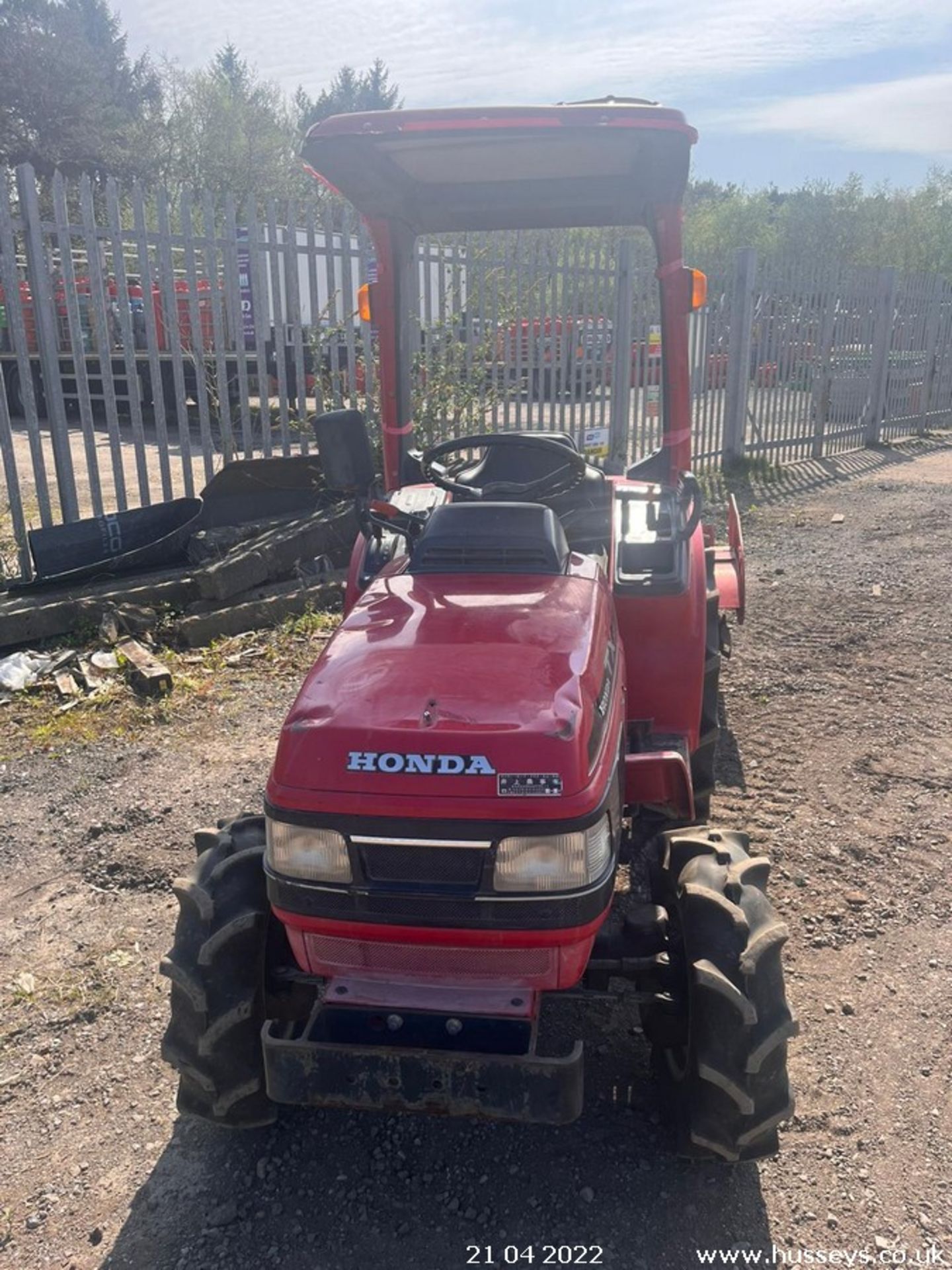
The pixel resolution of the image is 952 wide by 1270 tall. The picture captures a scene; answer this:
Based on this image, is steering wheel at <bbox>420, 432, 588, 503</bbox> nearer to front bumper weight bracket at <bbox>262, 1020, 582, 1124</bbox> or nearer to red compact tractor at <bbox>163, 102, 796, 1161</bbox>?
red compact tractor at <bbox>163, 102, 796, 1161</bbox>

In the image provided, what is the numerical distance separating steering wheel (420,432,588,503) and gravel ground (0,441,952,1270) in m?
1.62

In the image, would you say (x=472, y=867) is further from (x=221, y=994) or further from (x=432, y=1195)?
(x=432, y=1195)

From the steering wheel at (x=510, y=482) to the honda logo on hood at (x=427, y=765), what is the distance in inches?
52.4

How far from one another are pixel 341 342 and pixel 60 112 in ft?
113

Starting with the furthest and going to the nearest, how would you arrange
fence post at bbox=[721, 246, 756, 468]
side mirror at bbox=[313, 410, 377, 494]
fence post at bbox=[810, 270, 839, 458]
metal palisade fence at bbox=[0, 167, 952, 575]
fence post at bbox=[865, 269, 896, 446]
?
fence post at bbox=[865, 269, 896, 446] < fence post at bbox=[810, 270, 839, 458] < fence post at bbox=[721, 246, 756, 468] < metal palisade fence at bbox=[0, 167, 952, 575] < side mirror at bbox=[313, 410, 377, 494]

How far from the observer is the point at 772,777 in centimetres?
447

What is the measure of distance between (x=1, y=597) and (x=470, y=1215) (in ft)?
15.9

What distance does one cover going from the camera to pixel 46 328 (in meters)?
6.79

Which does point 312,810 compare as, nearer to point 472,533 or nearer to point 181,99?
point 472,533

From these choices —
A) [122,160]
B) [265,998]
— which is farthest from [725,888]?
[122,160]

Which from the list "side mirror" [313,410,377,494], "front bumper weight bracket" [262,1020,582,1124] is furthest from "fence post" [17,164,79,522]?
"front bumper weight bracket" [262,1020,582,1124]

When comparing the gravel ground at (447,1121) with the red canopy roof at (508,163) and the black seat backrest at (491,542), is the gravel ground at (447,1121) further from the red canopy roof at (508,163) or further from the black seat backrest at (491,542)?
the red canopy roof at (508,163)

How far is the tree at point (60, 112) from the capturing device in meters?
35.2

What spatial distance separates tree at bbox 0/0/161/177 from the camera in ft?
116
